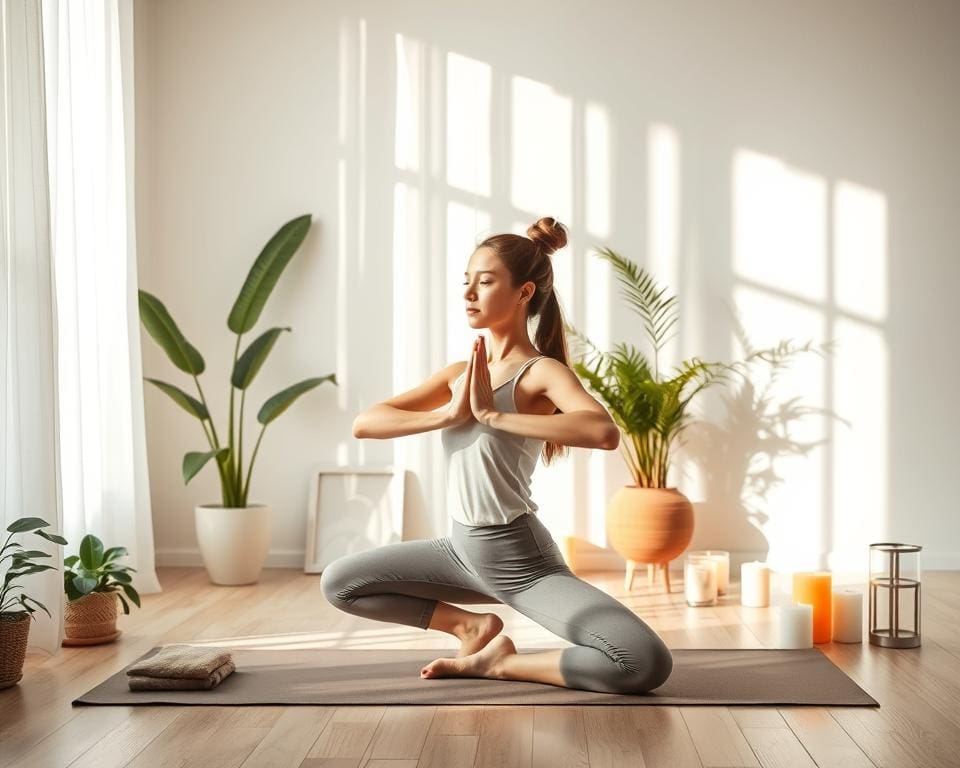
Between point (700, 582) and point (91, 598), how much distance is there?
202 centimetres

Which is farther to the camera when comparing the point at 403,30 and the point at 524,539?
the point at 403,30

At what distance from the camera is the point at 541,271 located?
2699 mm

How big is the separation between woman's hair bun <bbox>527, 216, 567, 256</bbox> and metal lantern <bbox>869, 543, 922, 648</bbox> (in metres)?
1.39

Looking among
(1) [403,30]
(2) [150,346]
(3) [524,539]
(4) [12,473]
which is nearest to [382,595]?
(3) [524,539]

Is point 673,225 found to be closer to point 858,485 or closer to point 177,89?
point 858,485

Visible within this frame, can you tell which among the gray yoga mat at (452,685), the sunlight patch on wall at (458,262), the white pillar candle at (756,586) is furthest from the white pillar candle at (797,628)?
the sunlight patch on wall at (458,262)

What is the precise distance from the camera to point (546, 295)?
2723 mm

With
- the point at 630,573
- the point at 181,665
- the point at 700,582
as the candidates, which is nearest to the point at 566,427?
the point at 181,665

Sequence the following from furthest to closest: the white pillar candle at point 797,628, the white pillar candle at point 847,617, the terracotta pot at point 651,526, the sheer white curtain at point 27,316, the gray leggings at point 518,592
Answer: the terracotta pot at point 651,526, the white pillar candle at point 847,617, the white pillar candle at point 797,628, the sheer white curtain at point 27,316, the gray leggings at point 518,592

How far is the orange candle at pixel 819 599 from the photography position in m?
3.21

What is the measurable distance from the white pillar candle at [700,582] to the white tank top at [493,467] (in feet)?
4.35

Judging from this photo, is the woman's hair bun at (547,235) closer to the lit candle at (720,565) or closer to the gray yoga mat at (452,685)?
the gray yoga mat at (452,685)

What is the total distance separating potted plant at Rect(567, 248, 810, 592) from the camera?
13.3ft

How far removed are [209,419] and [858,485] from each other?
275 cm
